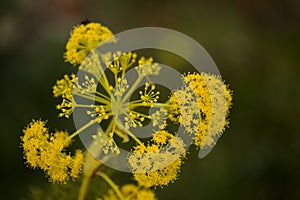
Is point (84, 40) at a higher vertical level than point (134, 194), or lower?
higher

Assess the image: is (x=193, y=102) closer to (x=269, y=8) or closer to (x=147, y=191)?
(x=147, y=191)

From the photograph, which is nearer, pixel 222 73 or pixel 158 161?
pixel 158 161

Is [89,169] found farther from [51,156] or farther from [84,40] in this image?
[84,40]

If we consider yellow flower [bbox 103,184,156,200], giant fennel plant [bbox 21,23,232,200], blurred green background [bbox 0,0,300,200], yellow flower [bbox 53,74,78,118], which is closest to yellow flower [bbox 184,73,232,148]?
giant fennel plant [bbox 21,23,232,200]

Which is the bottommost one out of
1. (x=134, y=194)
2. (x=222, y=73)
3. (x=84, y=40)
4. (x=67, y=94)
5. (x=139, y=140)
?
(x=134, y=194)

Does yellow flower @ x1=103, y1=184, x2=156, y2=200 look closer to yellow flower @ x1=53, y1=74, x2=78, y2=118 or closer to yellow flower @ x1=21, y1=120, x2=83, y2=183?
yellow flower @ x1=21, y1=120, x2=83, y2=183

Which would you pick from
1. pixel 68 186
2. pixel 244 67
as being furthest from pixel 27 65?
pixel 68 186

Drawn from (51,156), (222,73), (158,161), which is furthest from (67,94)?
(222,73)
